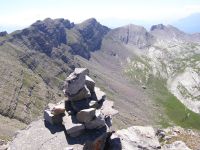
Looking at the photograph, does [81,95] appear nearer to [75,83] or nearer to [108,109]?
[75,83]

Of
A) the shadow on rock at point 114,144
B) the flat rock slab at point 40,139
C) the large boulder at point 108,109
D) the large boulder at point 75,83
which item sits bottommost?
the shadow on rock at point 114,144

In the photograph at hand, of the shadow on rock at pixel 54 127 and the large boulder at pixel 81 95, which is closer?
the shadow on rock at pixel 54 127

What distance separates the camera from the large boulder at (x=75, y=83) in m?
42.2

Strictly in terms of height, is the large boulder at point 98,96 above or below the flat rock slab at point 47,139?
above

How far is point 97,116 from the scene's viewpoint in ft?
131

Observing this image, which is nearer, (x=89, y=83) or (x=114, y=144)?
(x=114, y=144)

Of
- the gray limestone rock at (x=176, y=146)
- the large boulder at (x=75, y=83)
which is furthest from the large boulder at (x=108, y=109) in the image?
the gray limestone rock at (x=176, y=146)

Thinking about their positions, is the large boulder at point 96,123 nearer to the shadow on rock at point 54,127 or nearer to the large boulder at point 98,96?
the shadow on rock at point 54,127

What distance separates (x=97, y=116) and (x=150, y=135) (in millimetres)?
10011

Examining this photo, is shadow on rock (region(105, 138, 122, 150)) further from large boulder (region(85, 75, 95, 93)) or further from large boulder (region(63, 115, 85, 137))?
large boulder (region(85, 75, 95, 93))

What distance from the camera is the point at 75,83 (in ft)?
139

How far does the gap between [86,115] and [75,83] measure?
4.83m

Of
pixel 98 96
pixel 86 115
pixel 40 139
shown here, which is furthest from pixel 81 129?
pixel 98 96

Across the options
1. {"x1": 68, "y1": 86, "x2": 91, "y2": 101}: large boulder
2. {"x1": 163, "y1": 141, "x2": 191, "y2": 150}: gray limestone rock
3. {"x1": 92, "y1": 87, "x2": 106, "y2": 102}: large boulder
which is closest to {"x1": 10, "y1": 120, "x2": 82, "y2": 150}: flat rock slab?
{"x1": 68, "y1": 86, "x2": 91, "y2": 101}: large boulder
